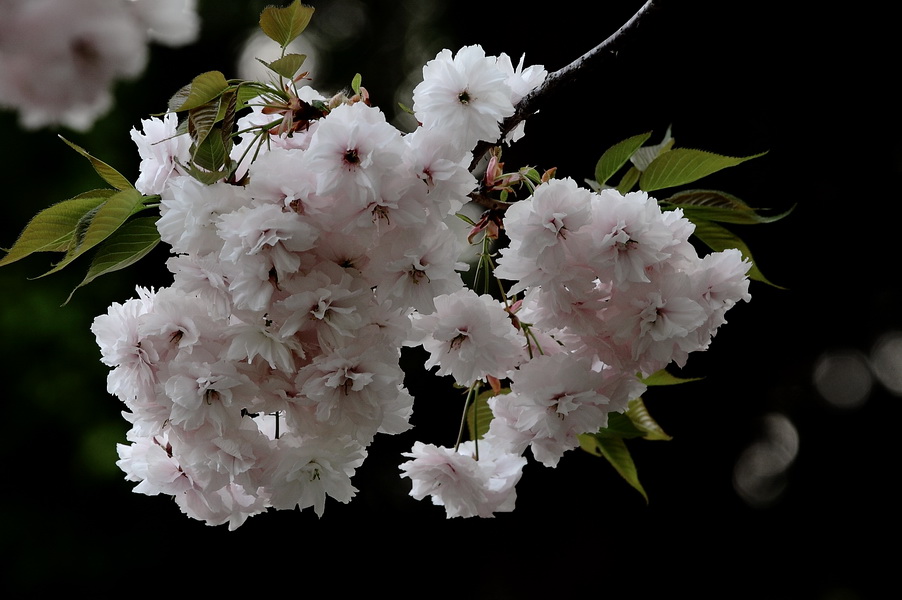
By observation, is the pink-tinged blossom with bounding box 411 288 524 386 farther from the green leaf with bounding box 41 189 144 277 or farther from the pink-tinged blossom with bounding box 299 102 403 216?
the green leaf with bounding box 41 189 144 277

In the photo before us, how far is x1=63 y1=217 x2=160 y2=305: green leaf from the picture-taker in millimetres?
654

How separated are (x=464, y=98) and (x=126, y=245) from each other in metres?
0.28

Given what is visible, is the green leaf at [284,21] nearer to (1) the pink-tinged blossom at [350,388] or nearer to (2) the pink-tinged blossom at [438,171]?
(2) the pink-tinged blossom at [438,171]

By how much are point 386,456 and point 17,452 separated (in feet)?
4.40

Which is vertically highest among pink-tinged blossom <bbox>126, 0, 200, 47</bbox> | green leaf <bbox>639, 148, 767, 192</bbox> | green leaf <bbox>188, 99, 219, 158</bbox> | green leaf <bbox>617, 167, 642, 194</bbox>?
green leaf <bbox>617, 167, 642, 194</bbox>

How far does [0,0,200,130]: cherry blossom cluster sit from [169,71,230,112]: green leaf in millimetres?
460

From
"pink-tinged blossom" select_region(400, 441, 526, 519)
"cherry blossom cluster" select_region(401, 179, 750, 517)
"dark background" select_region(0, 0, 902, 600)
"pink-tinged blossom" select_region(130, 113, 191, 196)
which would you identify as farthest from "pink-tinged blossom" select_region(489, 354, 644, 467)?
"dark background" select_region(0, 0, 902, 600)

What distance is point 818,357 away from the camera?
2.97 m

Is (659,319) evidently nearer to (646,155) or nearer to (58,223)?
(646,155)

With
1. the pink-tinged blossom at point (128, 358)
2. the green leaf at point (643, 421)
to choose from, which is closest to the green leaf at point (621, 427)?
the green leaf at point (643, 421)

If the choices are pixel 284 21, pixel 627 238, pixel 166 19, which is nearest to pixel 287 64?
pixel 284 21

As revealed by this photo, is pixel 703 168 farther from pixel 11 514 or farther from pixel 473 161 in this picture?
pixel 11 514

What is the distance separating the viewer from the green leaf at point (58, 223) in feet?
2.21

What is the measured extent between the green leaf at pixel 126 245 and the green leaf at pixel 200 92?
0.10 metres
